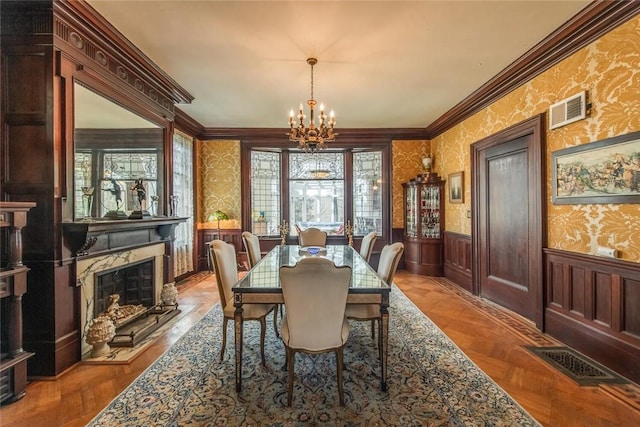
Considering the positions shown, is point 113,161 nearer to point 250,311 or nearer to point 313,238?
point 250,311

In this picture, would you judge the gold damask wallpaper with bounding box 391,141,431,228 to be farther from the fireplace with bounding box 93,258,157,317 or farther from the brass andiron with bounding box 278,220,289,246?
the fireplace with bounding box 93,258,157,317

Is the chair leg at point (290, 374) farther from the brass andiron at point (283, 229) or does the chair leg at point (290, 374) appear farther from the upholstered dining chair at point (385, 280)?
the brass andiron at point (283, 229)

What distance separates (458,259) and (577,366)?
2.58 metres

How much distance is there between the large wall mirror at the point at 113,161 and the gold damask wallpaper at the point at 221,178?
2.02 m

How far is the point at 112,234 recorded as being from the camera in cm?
279

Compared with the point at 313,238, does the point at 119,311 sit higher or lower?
lower

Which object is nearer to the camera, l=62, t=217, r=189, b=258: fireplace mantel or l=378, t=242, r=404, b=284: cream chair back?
l=62, t=217, r=189, b=258: fireplace mantel

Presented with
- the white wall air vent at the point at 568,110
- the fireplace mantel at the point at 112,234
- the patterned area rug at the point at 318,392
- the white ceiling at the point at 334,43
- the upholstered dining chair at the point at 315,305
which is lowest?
the patterned area rug at the point at 318,392

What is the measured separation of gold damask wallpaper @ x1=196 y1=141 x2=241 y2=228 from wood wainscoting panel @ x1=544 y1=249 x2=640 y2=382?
197 inches


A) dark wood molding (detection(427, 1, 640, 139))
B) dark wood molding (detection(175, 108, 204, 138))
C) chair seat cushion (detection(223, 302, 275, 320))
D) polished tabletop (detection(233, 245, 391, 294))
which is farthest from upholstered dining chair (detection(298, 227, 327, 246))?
dark wood molding (detection(427, 1, 640, 139))

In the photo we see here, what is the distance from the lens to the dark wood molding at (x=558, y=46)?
2.20 metres

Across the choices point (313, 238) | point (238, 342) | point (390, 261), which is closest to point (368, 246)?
point (390, 261)

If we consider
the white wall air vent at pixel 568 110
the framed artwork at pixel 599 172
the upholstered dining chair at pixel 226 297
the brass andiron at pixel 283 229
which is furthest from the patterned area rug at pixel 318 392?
the brass andiron at pixel 283 229

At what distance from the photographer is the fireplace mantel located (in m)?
2.32
